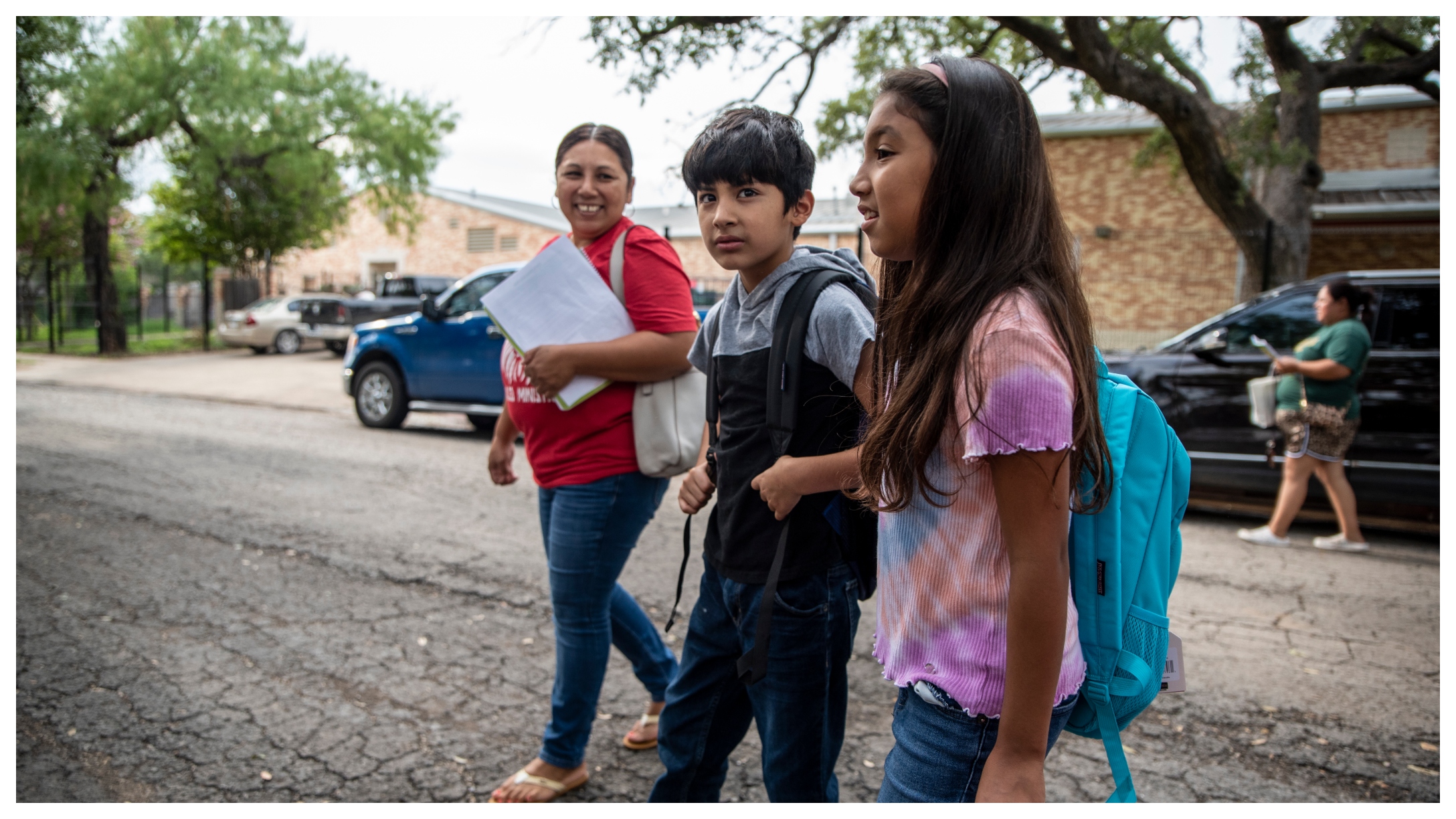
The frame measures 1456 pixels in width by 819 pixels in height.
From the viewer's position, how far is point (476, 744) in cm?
297

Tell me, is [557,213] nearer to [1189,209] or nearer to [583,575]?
[1189,209]

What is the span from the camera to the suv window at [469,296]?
379 inches

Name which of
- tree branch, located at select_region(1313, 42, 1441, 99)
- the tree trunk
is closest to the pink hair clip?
tree branch, located at select_region(1313, 42, 1441, 99)

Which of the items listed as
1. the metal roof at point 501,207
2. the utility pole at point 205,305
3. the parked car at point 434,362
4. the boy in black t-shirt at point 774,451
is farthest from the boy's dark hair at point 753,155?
the metal roof at point 501,207

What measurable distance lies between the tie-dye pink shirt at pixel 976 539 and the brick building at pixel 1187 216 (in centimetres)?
1025

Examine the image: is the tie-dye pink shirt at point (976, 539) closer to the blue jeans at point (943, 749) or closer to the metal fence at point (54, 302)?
the blue jeans at point (943, 749)

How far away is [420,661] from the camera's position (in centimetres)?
363

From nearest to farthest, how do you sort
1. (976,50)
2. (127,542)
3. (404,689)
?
(404,689) < (127,542) < (976,50)

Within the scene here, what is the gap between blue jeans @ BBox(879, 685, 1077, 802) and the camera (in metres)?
1.33

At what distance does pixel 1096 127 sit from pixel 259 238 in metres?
21.2

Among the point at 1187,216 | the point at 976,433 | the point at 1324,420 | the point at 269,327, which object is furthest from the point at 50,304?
the point at 976,433

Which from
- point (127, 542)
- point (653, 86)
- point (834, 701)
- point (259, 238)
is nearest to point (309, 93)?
point (259, 238)

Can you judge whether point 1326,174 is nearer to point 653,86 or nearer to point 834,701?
point 653,86

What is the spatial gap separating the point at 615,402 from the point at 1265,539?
17.0 feet
